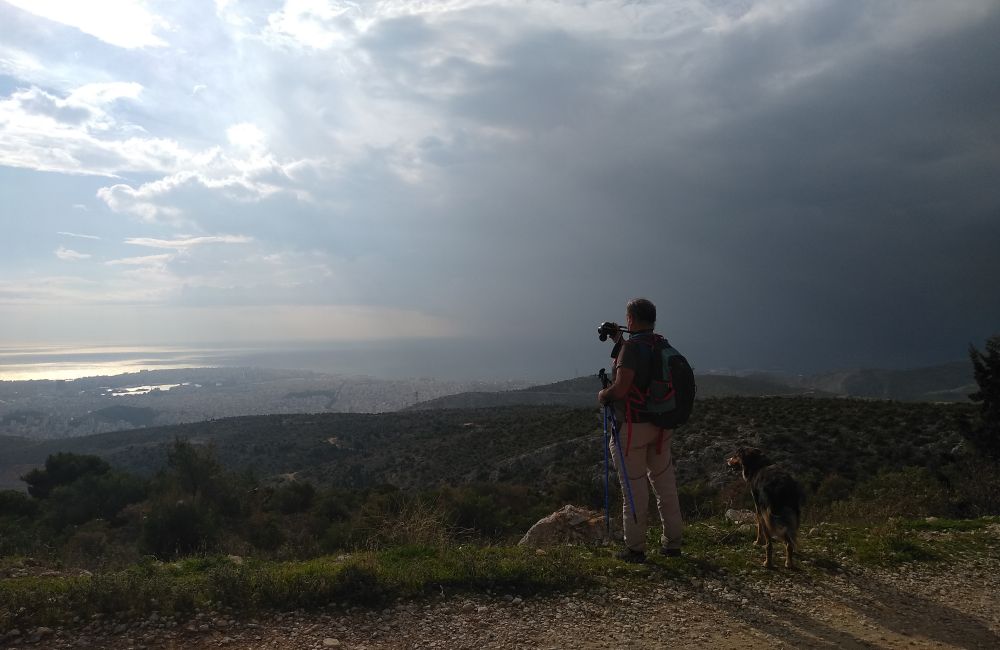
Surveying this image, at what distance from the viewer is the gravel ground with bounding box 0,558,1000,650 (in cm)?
418

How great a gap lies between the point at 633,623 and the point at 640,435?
170cm

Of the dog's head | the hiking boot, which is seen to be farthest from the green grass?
the dog's head

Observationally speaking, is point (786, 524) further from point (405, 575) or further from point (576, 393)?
point (576, 393)

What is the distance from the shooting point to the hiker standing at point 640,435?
5.45 m

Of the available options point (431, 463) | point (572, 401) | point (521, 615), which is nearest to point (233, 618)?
point (521, 615)

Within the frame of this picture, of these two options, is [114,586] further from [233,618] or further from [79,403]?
[79,403]

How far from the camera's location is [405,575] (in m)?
5.18

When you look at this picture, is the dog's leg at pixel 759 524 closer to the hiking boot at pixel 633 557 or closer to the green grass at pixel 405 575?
the green grass at pixel 405 575

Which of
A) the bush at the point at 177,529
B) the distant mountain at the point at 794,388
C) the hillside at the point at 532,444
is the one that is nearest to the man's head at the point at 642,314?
the bush at the point at 177,529

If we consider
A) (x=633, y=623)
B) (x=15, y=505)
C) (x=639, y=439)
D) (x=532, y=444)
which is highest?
(x=639, y=439)

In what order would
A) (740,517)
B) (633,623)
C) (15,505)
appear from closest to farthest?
(633,623), (740,517), (15,505)

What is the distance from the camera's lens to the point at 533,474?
2516 cm

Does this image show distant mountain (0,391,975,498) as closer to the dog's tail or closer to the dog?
the dog

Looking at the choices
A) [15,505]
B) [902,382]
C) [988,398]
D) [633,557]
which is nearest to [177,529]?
[633,557]
